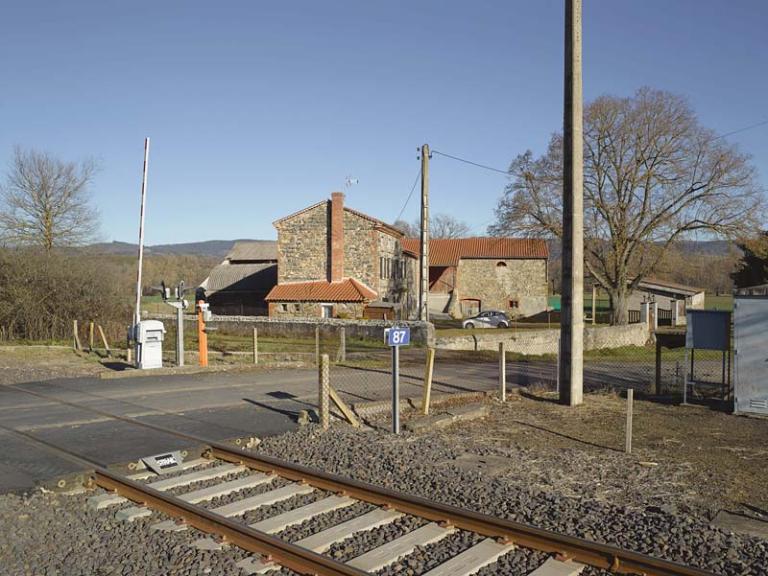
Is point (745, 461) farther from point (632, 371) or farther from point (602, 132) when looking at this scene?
point (602, 132)

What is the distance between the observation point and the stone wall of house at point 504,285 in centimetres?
6262

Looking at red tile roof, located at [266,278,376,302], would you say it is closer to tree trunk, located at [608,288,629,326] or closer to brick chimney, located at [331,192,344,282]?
brick chimney, located at [331,192,344,282]

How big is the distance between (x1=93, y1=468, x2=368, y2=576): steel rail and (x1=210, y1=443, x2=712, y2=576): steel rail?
148cm

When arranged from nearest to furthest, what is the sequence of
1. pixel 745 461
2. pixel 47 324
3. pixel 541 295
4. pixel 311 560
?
pixel 311 560 → pixel 745 461 → pixel 47 324 → pixel 541 295

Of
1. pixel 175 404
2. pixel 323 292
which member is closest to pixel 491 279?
pixel 323 292

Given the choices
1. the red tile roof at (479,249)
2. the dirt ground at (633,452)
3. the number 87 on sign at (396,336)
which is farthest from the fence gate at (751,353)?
the red tile roof at (479,249)

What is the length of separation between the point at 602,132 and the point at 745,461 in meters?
35.4

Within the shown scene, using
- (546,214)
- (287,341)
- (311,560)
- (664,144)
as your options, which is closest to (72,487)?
(311,560)

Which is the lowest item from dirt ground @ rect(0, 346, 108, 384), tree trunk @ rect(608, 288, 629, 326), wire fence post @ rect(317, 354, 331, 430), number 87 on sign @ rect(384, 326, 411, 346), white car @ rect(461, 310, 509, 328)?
dirt ground @ rect(0, 346, 108, 384)

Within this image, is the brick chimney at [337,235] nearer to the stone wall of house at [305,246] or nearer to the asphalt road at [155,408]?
the stone wall of house at [305,246]

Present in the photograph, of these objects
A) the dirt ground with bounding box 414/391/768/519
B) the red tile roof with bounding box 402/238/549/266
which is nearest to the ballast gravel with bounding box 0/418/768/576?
the dirt ground with bounding box 414/391/768/519

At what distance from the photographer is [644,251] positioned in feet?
143

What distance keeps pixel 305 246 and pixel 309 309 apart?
14.4 feet

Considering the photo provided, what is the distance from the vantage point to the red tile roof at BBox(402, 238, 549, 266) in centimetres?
6312
